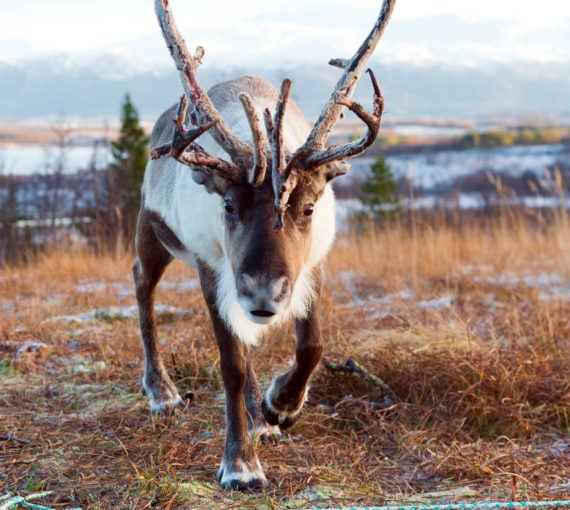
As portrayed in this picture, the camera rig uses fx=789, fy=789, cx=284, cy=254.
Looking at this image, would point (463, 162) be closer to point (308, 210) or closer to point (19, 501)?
point (308, 210)

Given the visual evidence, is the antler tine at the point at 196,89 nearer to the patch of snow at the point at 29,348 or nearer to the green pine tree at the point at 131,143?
the patch of snow at the point at 29,348

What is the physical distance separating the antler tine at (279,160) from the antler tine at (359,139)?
0.18 metres

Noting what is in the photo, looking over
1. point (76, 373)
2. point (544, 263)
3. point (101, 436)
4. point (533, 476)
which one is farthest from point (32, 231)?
point (533, 476)

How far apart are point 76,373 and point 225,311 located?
1784mm

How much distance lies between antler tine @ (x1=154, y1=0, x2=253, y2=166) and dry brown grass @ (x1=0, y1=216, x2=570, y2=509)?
1.40 metres

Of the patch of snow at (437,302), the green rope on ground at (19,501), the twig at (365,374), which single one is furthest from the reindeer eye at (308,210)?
the patch of snow at (437,302)

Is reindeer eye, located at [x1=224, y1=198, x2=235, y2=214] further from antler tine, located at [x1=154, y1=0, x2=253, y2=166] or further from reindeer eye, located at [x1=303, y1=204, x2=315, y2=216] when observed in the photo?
reindeer eye, located at [x1=303, y1=204, x2=315, y2=216]

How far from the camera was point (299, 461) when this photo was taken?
143 inches

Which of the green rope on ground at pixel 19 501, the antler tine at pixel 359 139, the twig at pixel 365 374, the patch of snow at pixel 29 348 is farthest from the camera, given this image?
the patch of snow at pixel 29 348

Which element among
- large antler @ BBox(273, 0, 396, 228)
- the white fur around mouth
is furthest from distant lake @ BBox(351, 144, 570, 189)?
the white fur around mouth

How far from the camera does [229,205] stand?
10.8 ft

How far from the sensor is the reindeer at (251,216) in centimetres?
309

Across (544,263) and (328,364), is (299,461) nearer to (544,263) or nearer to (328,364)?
(328,364)

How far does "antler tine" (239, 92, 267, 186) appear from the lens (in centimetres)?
312
